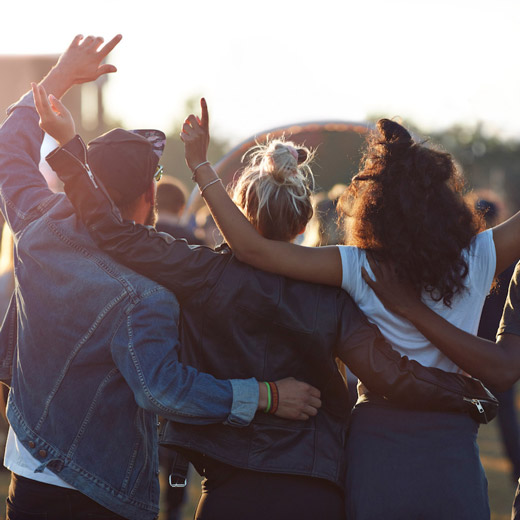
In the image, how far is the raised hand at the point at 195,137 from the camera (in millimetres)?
2445

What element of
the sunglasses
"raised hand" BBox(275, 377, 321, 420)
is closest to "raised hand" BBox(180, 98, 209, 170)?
the sunglasses

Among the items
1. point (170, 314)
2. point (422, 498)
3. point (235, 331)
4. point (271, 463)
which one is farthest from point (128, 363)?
point (422, 498)

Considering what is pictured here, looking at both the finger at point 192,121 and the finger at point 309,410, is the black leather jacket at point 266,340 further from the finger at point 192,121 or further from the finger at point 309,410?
the finger at point 192,121

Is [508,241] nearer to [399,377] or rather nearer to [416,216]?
[416,216]

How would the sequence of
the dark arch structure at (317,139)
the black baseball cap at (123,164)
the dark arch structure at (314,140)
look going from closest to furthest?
the black baseball cap at (123,164), the dark arch structure at (314,140), the dark arch structure at (317,139)

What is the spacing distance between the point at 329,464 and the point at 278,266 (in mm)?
617

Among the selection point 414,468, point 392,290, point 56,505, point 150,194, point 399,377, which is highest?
point 150,194

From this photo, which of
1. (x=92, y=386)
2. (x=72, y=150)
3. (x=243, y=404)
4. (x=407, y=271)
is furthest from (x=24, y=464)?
(x=407, y=271)

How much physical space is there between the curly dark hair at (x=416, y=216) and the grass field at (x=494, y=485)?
12.1 ft

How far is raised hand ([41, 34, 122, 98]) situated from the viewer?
2740mm

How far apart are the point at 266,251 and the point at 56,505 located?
3.31ft

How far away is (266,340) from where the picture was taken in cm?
233

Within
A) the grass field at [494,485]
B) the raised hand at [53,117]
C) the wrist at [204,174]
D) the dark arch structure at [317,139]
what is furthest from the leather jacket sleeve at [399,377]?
the dark arch structure at [317,139]

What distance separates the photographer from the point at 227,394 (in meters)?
2.24
